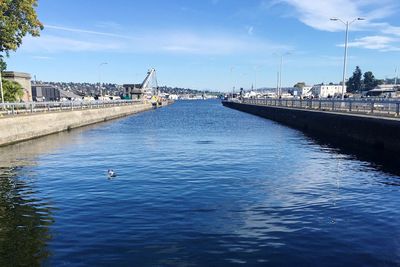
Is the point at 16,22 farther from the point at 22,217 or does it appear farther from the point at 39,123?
the point at 22,217

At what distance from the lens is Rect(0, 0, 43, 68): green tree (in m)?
37.6

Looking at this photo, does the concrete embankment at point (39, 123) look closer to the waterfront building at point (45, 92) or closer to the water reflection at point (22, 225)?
the water reflection at point (22, 225)

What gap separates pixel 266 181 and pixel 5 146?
21525 mm

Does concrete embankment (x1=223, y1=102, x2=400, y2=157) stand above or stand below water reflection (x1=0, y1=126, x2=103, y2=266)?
above

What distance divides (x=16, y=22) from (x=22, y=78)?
1725 inches

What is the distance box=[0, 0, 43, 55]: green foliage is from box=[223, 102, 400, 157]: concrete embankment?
32.9 metres

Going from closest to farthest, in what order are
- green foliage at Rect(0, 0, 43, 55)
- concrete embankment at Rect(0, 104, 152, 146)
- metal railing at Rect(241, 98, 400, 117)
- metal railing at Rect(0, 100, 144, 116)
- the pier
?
concrete embankment at Rect(0, 104, 152, 146)
the pier
metal railing at Rect(241, 98, 400, 117)
metal railing at Rect(0, 100, 144, 116)
green foliage at Rect(0, 0, 43, 55)

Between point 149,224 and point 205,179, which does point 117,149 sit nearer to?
point 205,179

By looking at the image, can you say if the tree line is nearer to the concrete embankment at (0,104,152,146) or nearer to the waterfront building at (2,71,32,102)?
the concrete embankment at (0,104,152,146)

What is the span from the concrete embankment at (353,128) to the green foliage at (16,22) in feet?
108

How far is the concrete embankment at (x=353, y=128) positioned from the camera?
Result: 75.5 ft

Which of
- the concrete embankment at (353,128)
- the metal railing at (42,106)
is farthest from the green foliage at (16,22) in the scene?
the concrete embankment at (353,128)

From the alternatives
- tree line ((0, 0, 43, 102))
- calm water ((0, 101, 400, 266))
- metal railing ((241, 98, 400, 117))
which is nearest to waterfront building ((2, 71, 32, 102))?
tree line ((0, 0, 43, 102))

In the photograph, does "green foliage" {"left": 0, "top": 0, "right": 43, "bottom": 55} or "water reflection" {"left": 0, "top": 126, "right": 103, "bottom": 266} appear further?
"green foliage" {"left": 0, "top": 0, "right": 43, "bottom": 55}
